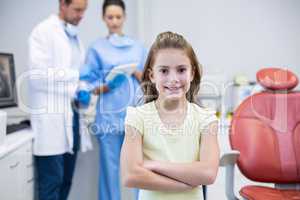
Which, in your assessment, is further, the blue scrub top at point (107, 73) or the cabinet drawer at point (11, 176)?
the blue scrub top at point (107, 73)

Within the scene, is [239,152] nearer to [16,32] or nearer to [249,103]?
[249,103]

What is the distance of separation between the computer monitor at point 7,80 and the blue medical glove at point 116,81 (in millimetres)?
664

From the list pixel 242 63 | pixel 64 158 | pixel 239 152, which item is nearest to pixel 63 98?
pixel 64 158

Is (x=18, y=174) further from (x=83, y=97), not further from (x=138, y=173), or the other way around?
(x=138, y=173)

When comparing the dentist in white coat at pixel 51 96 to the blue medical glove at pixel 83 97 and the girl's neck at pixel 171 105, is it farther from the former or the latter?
the girl's neck at pixel 171 105

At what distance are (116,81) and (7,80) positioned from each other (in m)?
0.72

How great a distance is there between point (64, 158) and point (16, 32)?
1011mm

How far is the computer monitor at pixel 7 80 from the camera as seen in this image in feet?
6.68

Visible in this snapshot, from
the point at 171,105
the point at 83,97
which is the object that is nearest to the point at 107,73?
the point at 83,97

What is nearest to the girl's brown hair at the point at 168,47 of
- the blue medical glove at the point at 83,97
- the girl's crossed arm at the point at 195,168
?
the girl's crossed arm at the point at 195,168

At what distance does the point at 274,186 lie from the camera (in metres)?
1.65

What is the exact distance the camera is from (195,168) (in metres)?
0.98

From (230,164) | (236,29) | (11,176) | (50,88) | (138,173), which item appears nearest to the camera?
(138,173)

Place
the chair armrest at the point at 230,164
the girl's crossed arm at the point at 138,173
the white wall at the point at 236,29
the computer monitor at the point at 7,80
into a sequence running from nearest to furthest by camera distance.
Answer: the girl's crossed arm at the point at 138,173 → the chair armrest at the point at 230,164 → the computer monitor at the point at 7,80 → the white wall at the point at 236,29
